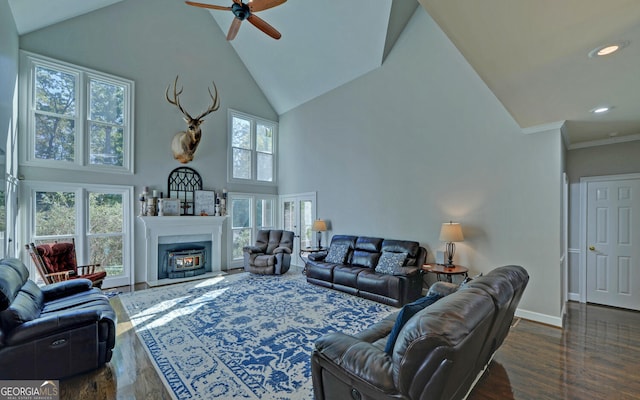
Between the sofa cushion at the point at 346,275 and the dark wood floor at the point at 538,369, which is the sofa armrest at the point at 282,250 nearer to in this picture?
the sofa cushion at the point at 346,275

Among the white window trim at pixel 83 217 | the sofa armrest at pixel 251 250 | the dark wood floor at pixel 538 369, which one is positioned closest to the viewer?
the dark wood floor at pixel 538 369

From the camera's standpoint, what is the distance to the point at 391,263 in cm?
473

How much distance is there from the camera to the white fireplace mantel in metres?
5.73

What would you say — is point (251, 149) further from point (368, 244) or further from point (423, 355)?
point (423, 355)

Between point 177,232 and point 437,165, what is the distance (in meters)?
5.49

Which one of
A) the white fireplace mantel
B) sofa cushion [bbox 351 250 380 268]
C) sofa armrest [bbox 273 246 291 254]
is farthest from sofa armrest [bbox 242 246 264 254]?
sofa cushion [bbox 351 250 380 268]

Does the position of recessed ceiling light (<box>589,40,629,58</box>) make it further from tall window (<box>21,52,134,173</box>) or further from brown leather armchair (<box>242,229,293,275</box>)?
tall window (<box>21,52,134,173</box>)

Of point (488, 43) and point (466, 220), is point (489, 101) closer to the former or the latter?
point (466, 220)

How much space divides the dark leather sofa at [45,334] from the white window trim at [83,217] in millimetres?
2251

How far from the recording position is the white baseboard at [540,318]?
3.66 metres

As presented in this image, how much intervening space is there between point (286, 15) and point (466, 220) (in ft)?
17.4

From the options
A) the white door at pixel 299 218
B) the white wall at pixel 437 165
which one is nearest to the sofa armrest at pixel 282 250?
the white door at pixel 299 218

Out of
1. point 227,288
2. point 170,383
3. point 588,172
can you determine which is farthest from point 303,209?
point 588,172

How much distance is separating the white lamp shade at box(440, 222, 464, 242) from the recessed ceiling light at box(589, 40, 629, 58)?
261 cm
